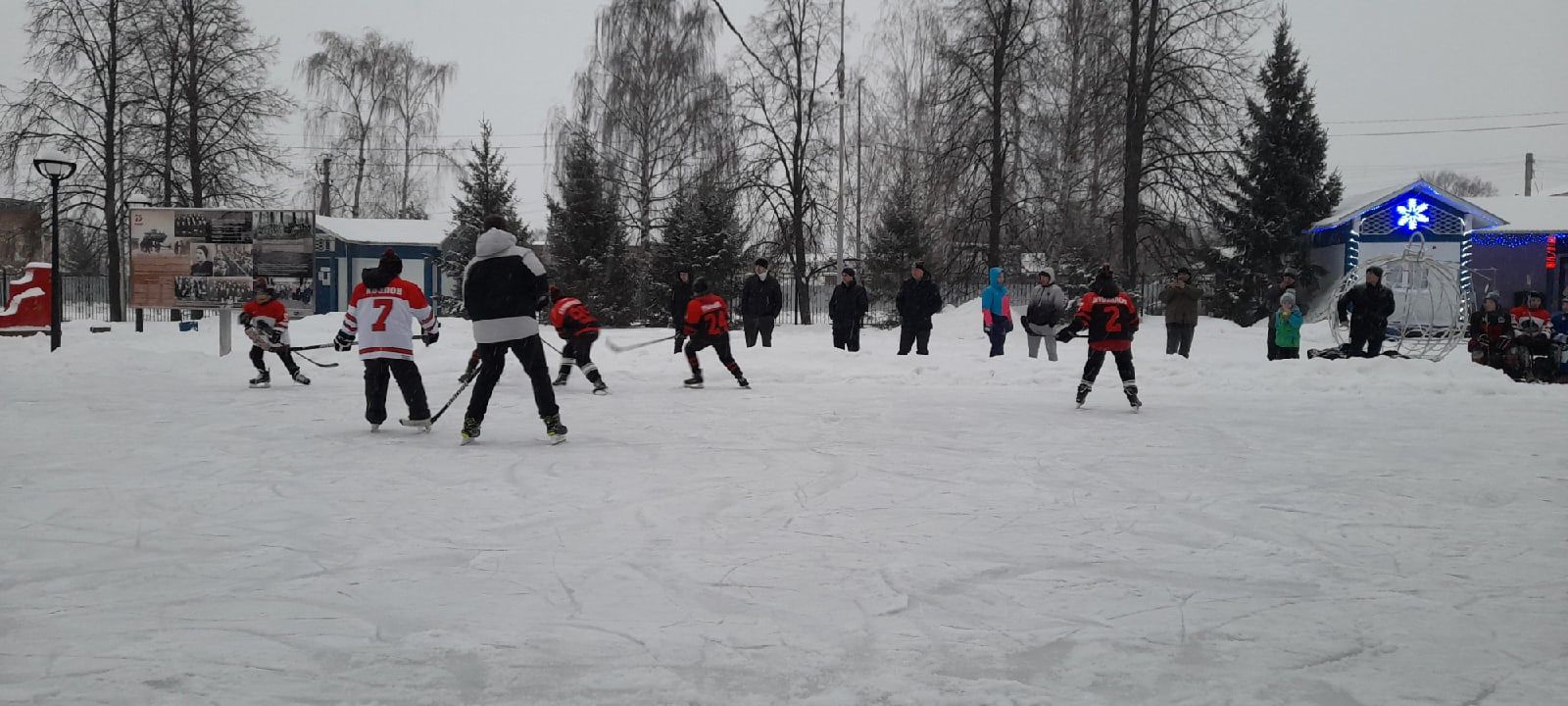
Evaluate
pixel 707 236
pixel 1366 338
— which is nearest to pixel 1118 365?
pixel 1366 338

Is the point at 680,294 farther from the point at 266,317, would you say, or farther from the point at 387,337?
the point at 387,337

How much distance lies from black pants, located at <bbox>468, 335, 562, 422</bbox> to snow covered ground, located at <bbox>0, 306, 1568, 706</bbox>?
33cm

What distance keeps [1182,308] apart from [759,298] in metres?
6.63

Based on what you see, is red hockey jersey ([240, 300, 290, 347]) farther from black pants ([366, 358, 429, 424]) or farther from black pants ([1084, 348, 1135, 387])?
black pants ([1084, 348, 1135, 387])

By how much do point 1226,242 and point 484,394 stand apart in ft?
85.4

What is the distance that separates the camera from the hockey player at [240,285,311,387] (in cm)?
1193

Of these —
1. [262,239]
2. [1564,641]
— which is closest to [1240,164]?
[262,239]

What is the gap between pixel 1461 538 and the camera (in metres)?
4.86

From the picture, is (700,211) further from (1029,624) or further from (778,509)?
(1029,624)

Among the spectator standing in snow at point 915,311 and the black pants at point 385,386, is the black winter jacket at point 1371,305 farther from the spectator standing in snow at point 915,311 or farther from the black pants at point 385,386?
the black pants at point 385,386

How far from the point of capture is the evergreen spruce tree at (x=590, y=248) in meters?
31.1

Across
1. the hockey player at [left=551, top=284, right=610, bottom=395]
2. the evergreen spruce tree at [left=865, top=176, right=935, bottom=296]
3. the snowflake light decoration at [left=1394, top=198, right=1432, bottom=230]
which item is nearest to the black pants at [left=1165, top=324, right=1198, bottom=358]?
the hockey player at [left=551, top=284, right=610, bottom=395]

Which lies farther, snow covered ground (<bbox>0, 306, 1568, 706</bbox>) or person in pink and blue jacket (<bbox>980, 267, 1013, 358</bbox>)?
person in pink and blue jacket (<bbox>980, 267, 1013, 358</bbox>)

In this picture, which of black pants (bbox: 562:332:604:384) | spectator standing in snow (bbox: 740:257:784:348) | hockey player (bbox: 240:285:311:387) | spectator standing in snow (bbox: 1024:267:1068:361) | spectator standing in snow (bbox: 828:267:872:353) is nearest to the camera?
black pants (bbox: 562:332:604:384)
